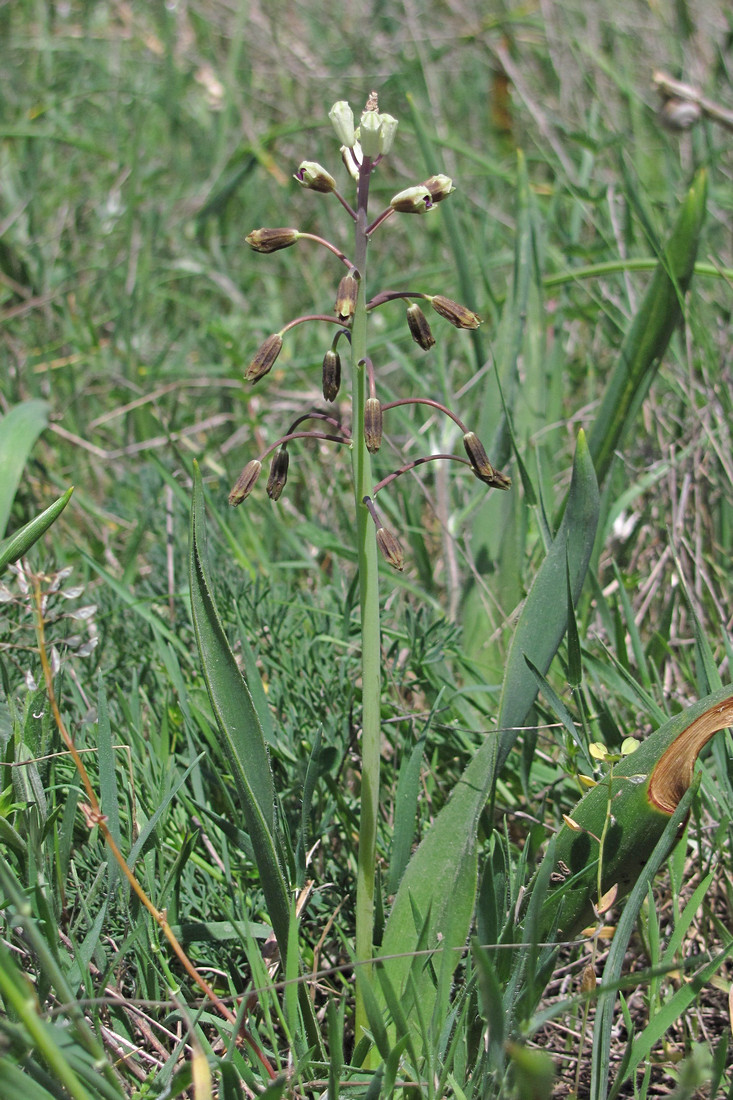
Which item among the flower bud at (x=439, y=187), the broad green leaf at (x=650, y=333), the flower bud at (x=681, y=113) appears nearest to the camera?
the flower bud at (x=439, y=187)

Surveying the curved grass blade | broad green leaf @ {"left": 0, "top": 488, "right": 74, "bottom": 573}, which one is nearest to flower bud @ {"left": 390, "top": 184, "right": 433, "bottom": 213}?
broad green leaf @ {"left": 0, "top": 488, "right": 74, "bottom": 573}

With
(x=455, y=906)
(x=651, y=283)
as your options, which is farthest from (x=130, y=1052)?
(x=651, y=283)

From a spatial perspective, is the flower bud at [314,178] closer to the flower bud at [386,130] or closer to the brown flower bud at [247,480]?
the flower bud at [386,130]

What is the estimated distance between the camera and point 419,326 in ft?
4.30

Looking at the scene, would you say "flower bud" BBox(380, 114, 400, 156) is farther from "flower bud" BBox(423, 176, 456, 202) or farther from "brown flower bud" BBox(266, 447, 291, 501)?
"brown flower bud" BBox(266, 447, 291, 501)

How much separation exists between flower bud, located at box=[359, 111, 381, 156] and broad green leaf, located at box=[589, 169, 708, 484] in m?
0.79

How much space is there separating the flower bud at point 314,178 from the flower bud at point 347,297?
16 cm

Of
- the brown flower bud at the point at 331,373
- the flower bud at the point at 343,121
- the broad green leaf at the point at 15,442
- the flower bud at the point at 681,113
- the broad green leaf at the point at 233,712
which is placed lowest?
the broad green leaf at the point at 233,712

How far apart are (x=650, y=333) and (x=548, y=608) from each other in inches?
29.8

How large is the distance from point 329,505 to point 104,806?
4.95 ft

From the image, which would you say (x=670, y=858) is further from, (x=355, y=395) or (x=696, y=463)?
(x=696, y=463)

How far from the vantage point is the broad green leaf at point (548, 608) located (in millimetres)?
1447

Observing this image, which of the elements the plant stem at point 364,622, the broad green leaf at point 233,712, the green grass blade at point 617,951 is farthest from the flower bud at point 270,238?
the green grass blade at point 617,951

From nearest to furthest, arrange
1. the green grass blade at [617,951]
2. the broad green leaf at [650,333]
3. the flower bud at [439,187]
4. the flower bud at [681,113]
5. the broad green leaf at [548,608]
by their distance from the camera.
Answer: the green grass blade at [617,951] → the flower bud at [439,187] → the broad green leaf at [548,608] → the broad green leaf at [650,333] → the flower bud at [681,113]
